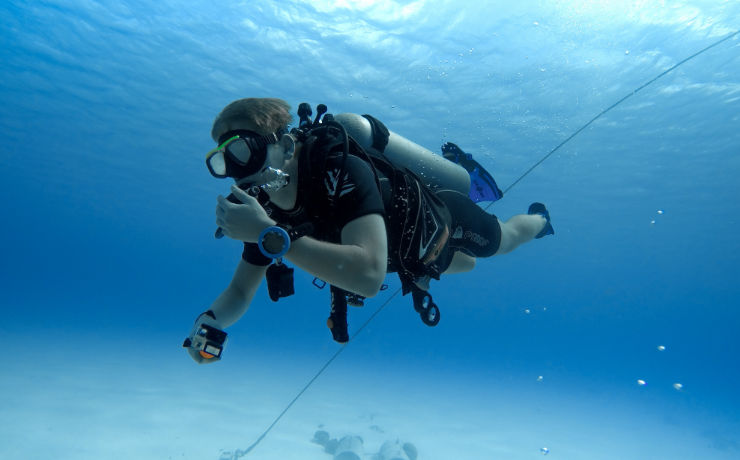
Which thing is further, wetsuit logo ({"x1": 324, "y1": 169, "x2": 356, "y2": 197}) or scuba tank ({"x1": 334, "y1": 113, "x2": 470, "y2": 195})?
scuba tank ({"x1": 334, "y1": 113, "x2": 470, "y2": 195})

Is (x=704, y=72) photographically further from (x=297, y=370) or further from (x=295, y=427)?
(x=297, y=370)

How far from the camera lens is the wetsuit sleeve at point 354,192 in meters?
2.27

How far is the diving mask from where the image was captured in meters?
2.37

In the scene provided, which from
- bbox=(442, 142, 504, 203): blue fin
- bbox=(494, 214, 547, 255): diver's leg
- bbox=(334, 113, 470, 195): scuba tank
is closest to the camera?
bbox=(334, 113, 470, 195): scuba tank

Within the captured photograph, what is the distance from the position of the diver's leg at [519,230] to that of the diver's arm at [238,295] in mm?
2643

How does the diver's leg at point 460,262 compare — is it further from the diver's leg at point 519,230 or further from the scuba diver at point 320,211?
the scuba diver at point 320,211

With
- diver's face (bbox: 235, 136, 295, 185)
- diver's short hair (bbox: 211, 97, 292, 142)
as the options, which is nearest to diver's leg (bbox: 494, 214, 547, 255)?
diver's face (bbox: 235, 136, 295, 185)

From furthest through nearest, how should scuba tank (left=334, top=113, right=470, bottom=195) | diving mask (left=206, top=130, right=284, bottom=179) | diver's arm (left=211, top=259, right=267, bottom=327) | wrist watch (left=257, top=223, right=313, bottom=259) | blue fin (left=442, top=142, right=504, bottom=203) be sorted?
blue fin (left=442, top=142, right=504, bottom=203) < scuba tank (left=334, top=113, right=470, bottom=195) < diver's arm (left=211, top=259, right=267, bottom=327) < diving mask (left=206, top=130, right=284, bottom=179) < wrist watch (left=257, top=223, right=313, bottom=259)

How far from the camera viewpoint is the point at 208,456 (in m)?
8.74

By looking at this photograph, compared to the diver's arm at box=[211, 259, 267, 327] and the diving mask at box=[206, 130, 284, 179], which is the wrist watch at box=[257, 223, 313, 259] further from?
the diver's arm at box=[211, 259, 267, 327]

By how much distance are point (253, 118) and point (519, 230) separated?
3.47 metres

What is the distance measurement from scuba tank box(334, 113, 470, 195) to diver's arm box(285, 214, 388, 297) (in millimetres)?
1477

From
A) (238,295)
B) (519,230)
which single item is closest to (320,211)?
(238,295)

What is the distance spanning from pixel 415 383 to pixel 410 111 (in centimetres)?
1552
